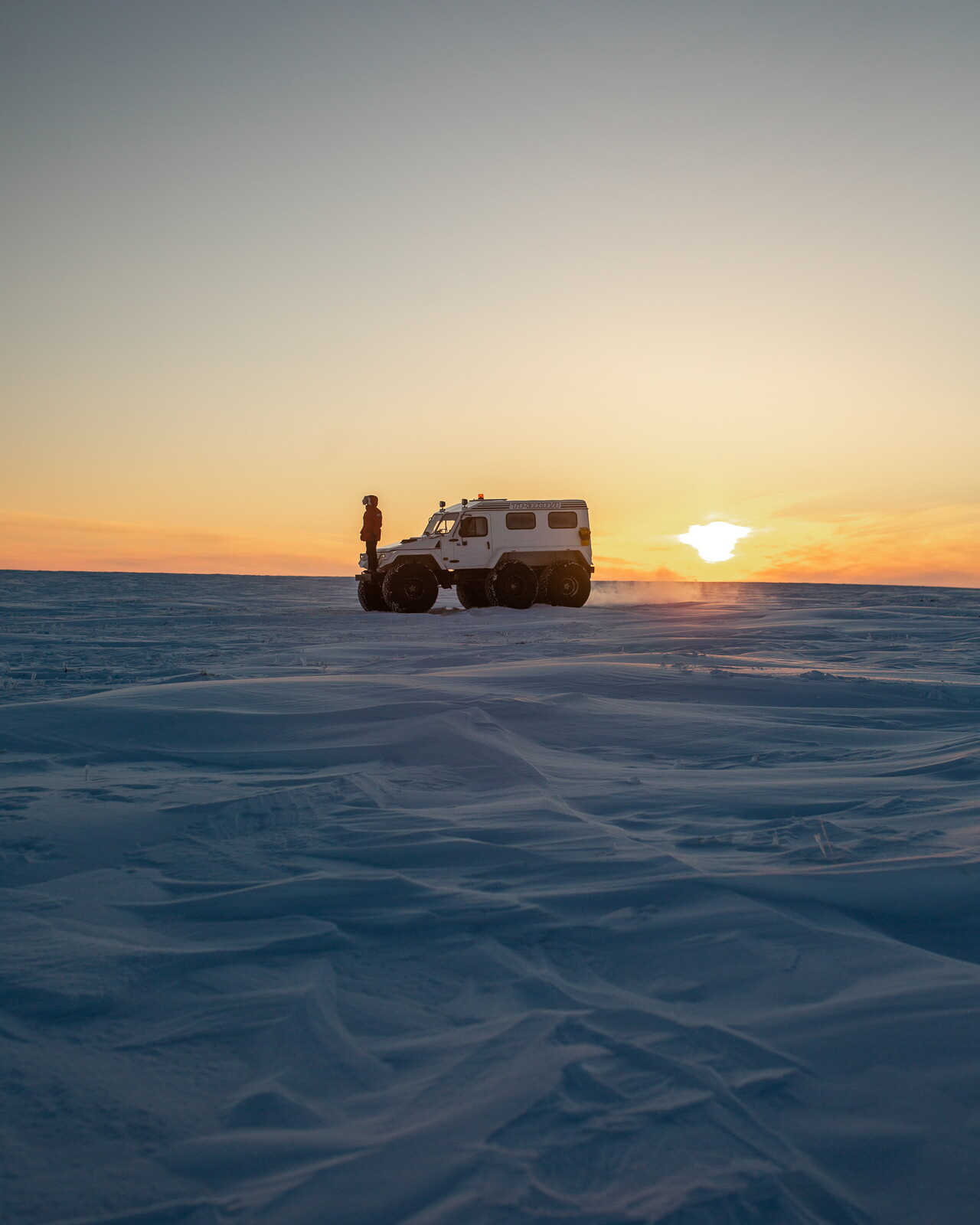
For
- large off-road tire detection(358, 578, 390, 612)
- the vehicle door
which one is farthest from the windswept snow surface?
large off-road tire detection(358, 578, 390, 612)

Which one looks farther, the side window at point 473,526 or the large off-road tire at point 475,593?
the large off-road tire at point 475,593

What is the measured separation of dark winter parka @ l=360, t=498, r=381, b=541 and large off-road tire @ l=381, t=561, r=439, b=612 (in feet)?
2.89

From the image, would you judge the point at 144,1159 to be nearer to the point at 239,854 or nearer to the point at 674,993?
the point at 674,993

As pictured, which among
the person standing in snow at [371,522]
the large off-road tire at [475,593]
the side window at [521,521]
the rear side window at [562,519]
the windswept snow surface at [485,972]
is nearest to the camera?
the windswept snow surface at [485,972]

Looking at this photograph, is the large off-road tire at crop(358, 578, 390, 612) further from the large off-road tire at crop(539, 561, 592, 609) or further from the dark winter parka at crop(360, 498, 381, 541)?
the large off-road tire at crop(539, 561, 592, 609)

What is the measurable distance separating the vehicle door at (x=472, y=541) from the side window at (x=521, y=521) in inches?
23.7

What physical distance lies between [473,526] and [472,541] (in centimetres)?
36

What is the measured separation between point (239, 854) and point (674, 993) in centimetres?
187

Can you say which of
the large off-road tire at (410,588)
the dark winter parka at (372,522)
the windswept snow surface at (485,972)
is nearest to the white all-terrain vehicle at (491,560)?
the large off-road tire at (410,588)

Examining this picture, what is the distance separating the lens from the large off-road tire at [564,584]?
20359 mm

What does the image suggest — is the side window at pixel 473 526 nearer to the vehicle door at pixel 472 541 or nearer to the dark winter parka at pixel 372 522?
the vehicle door at pixel 472 541

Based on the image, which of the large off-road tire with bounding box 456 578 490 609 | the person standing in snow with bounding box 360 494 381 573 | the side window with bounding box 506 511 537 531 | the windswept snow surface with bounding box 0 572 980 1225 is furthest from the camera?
the large off-road tire with bounding box 456 578 490 609

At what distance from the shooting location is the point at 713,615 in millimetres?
16703

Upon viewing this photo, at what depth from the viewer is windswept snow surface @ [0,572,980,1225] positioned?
1.59 metres
